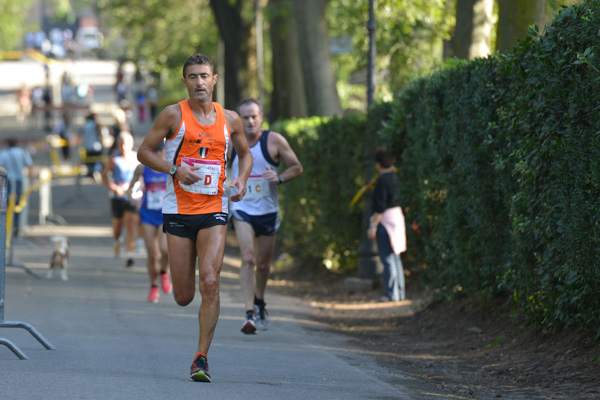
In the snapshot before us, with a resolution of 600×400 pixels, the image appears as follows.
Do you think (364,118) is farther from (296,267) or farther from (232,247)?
(232,247)

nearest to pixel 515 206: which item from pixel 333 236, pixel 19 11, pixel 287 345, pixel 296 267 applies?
pixel 287 345

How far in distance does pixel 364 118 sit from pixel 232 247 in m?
8.80

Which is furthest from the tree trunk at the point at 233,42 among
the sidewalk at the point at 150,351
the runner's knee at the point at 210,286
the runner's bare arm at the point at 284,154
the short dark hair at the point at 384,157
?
the runner's knee at the point at 210,286

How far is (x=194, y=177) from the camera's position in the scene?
7.42 meters

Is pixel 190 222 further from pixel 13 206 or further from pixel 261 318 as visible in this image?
pixel 13 206

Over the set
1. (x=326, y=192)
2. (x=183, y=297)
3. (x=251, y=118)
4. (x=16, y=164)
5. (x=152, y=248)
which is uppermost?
(x=16, y=164)

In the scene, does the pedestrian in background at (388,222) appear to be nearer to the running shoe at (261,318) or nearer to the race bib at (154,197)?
the race bib at (154,197)

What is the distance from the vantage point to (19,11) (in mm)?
77875

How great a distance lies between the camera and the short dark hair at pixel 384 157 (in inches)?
518

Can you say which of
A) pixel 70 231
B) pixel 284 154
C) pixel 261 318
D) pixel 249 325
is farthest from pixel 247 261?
pixel 70 231

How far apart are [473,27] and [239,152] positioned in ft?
18.7

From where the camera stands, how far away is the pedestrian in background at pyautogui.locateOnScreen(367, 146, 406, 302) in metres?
13.4

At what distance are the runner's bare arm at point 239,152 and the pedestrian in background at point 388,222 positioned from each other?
534 cm

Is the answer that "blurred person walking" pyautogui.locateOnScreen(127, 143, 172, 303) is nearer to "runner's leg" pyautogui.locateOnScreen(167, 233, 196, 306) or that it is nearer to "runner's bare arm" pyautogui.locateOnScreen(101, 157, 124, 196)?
"runner's bare arm" pyautogui.locateOnScreen(101, 157, 124, 196)
